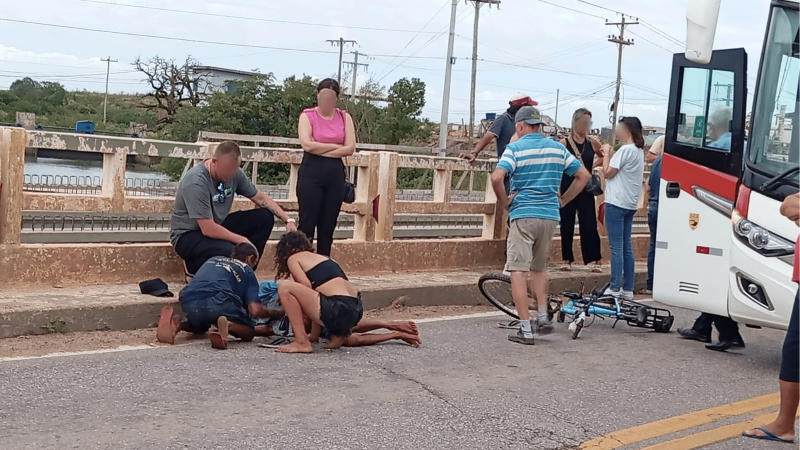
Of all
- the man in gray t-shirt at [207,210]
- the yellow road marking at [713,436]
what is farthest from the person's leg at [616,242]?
the yellow road marking at [713,436]

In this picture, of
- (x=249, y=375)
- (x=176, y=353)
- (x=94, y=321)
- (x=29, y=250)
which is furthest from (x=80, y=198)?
(x=249, y=375)

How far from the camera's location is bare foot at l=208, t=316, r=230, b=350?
6383 mm

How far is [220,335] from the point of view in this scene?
6.39m

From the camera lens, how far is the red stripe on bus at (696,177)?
7109mm

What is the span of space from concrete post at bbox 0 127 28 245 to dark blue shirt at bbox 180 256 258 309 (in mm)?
1634

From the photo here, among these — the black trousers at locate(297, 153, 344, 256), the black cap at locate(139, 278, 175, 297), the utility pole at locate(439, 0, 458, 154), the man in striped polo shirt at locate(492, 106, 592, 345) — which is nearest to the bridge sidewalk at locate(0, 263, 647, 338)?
the black cap at locate(139, 278, 175, 297)

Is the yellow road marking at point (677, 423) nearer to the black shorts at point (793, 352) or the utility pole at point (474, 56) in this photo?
the black shorts at point (793, 352)

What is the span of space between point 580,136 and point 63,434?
675cm

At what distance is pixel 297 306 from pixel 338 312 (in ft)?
0.96

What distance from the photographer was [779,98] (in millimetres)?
6703

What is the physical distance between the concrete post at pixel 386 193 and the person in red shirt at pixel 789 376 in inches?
202

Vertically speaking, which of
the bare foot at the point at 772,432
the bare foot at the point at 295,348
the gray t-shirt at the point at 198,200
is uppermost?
the gray t-shirt at the point at 198,200

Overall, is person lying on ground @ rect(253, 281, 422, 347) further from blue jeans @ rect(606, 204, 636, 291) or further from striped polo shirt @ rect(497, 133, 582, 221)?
blue jeans @ rect(606, 204, 636, 291)

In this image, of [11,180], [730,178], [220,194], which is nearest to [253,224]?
[220,194]
